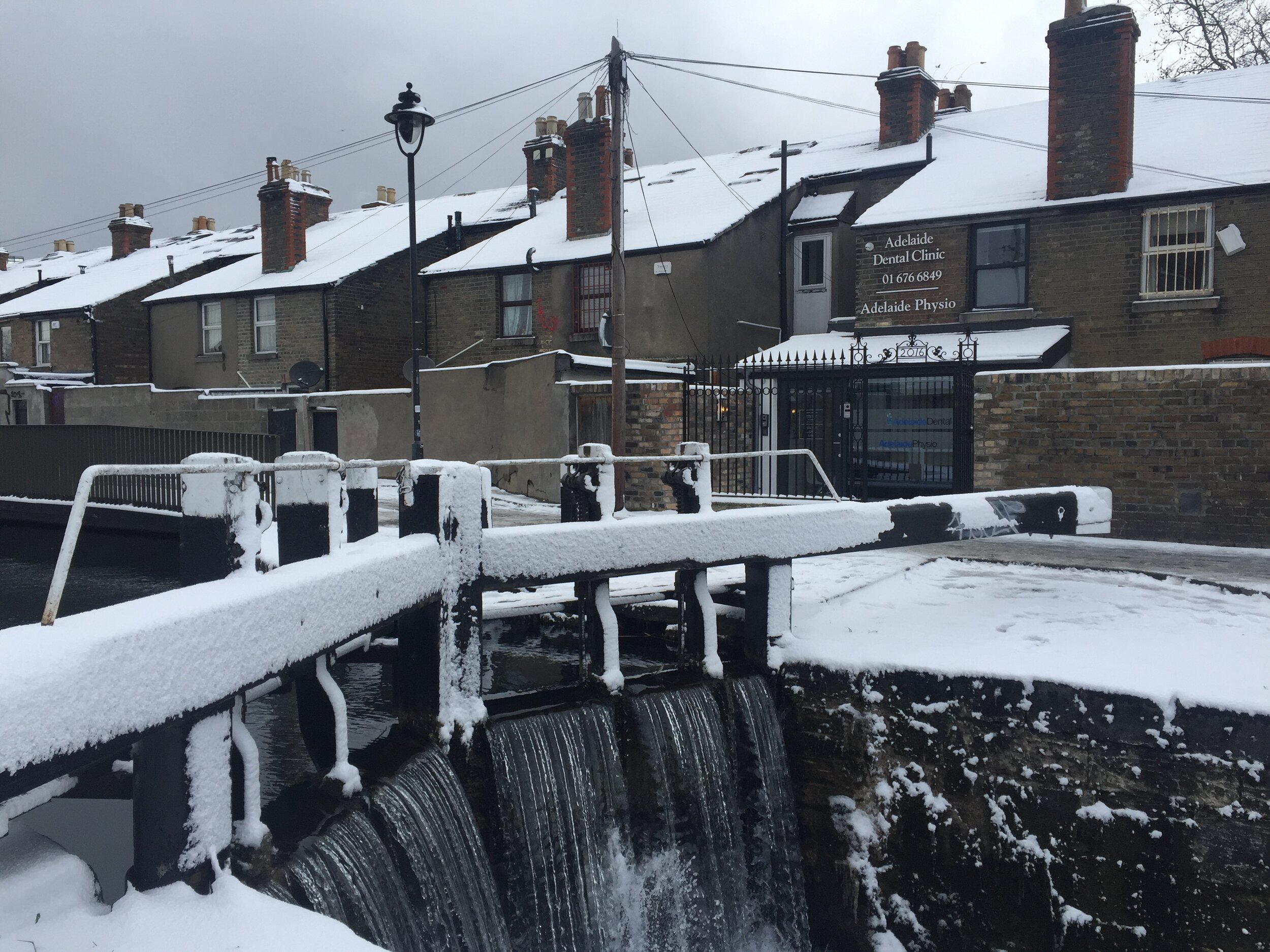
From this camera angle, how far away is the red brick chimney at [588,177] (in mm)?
20516

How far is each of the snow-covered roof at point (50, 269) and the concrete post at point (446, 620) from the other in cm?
3759

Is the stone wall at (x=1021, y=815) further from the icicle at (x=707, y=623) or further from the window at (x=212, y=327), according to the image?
the window at (x=212, y=327)

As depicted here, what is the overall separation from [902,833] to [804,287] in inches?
662

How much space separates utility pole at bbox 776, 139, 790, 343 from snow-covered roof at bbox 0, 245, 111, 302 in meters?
28.6

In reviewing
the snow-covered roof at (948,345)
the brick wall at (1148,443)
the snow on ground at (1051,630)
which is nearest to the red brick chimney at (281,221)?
the snow-covered roof at (948,345)

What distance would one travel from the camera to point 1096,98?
15594 mm

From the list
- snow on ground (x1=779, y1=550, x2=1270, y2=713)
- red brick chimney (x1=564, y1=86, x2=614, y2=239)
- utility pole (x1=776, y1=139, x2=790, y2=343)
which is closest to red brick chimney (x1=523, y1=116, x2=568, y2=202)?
red brick chimney (x1=564, y1=86, x2=614, y2=239)

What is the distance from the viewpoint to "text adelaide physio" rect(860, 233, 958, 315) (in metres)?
16.9

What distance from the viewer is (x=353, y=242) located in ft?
86.9

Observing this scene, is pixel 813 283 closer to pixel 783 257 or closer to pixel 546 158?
pixel 783 257

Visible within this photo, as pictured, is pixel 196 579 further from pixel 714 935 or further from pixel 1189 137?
pixel 1189 137

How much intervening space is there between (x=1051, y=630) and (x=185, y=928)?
5132mm

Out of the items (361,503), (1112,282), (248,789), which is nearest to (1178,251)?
(1112,282)

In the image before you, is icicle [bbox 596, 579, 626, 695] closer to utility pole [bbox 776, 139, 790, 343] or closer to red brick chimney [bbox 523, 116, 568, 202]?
utility pole [bbox 776, 139, 790, 343]
